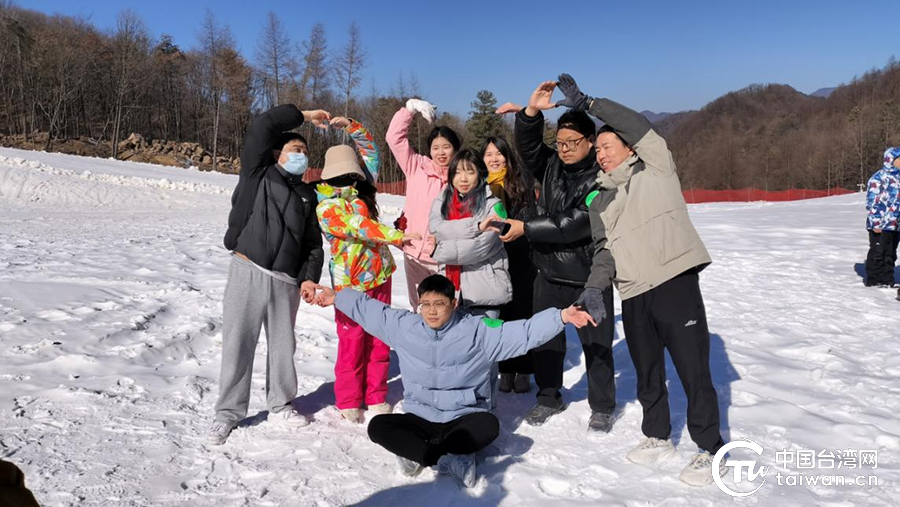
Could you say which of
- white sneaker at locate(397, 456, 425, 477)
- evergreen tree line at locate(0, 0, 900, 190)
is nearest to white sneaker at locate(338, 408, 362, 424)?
white sneaker at locate(397, 456, 425, 477)

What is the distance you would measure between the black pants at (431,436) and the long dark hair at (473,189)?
1410 millimetres

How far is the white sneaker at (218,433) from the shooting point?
3738 millimetres

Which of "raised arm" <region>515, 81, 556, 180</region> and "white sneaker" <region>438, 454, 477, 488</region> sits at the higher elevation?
"raised arm" <region>515, 81, 556, 180</region>

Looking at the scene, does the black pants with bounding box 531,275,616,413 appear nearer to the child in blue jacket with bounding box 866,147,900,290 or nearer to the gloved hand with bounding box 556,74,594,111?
the gloved hand with bounding box 556,74,594,111

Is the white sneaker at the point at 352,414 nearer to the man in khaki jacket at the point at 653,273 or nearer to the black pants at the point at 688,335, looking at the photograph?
the man in khaki jacket at the point at 653,273

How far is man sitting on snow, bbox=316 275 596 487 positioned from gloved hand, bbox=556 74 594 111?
123 centimetres

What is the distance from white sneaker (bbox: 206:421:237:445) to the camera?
147 inches


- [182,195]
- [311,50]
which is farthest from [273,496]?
[311,50]

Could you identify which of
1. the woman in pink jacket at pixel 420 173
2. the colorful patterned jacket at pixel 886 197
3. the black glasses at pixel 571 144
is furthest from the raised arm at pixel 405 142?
the colorful patterned jacket at pixel 886 197

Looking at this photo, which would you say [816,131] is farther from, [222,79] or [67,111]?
[67,111]

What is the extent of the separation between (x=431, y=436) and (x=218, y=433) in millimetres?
1361

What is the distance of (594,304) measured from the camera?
135 inches

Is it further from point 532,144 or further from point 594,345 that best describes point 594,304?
point 532,144

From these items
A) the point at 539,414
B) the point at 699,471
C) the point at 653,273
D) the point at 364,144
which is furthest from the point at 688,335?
the point at 364,144
